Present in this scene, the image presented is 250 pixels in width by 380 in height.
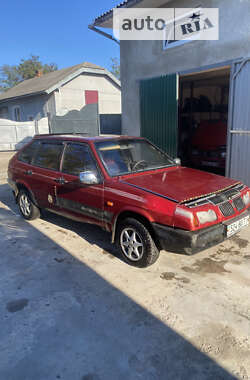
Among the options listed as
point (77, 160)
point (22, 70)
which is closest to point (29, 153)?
point (77, 160)

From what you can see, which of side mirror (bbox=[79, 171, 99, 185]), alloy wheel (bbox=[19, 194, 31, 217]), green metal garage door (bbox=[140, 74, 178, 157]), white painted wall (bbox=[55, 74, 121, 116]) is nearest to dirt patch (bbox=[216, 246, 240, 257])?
side mirror (bbox=[79, 171, 99, 185])

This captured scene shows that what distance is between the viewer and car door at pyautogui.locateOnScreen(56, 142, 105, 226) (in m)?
4.05

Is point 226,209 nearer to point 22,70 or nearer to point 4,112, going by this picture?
point 4,112

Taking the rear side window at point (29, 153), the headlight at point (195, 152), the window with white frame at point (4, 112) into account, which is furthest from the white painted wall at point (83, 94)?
the rear side window at point (29, 153)

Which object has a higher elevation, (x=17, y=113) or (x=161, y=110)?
(x=17, y=113)

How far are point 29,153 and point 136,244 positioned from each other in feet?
10.2

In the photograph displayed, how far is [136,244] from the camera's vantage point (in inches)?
144

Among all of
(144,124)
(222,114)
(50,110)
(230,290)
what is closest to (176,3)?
(144,124)

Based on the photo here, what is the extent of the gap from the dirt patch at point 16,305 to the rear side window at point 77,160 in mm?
1903

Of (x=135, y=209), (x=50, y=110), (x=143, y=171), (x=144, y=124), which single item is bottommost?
(x=135, y=209)

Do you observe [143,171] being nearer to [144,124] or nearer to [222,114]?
[144,124]

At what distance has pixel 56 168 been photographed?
4.73m

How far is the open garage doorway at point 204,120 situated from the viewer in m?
8.45

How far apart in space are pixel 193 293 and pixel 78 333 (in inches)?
53.1
